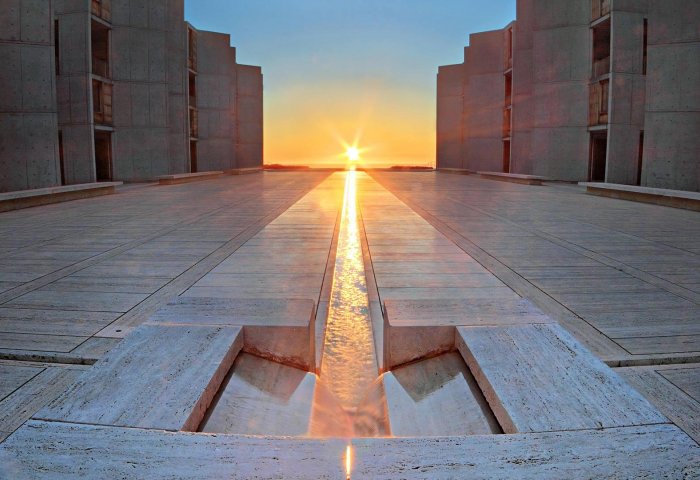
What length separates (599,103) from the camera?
25188 millimetres

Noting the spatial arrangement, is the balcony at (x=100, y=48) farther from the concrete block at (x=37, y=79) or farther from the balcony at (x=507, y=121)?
the balcony at (x=507, y=121)

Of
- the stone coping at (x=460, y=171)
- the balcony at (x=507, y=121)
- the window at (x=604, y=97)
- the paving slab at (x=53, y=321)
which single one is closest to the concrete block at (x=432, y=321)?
the paving slab at (x=53, y=321)

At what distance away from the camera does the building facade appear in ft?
53.5

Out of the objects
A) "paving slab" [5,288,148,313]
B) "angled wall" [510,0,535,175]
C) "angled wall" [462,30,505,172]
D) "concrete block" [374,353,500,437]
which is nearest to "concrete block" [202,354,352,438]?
"concrete block" [374,353,500,437]

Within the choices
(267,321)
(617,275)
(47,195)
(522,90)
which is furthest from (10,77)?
(522,90)

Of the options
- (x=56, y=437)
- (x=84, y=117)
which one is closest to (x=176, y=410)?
(x=56, y=437)

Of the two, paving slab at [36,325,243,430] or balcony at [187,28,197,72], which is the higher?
balcony at [187,28,197,72]

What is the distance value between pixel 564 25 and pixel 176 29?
19.8 m

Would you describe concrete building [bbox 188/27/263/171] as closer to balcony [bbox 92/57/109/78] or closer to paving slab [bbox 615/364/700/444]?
balcony [bbox 92/57/109/78]

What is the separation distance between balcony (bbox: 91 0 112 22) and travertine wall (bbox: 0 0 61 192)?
890 cm

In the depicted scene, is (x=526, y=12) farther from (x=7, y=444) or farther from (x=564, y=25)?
(x=7, y=444)

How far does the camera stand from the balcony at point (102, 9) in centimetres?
2434

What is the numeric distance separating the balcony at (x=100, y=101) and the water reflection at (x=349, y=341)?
22.4 m

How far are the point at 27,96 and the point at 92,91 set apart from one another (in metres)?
8.74
